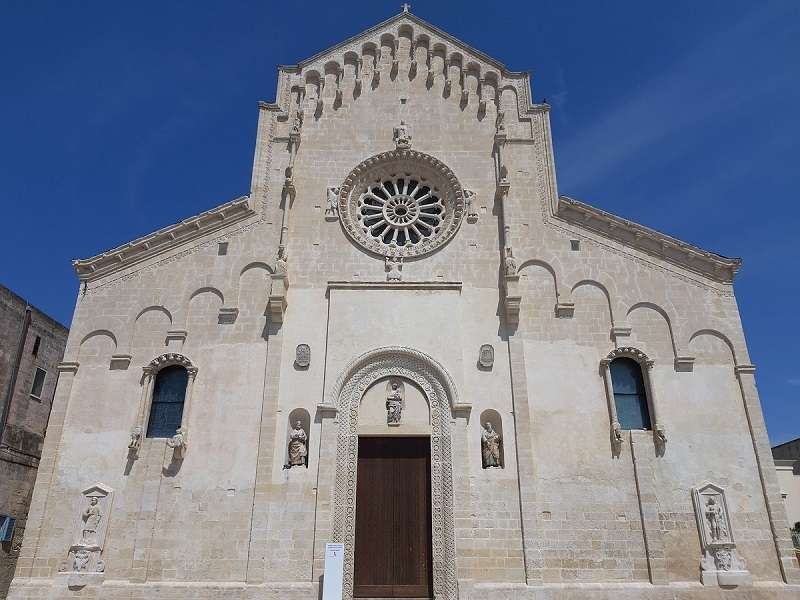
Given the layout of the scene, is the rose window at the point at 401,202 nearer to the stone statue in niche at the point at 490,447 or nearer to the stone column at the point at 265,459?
the stone column at the point at 265,459

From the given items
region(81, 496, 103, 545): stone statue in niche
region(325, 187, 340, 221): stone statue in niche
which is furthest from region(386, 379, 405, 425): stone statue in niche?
region(81, 496, 103, 545): stone statue in niche

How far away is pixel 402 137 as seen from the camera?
771 inches

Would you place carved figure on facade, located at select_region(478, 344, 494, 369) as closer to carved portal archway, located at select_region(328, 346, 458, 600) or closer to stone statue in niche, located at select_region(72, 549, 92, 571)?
carved portal archway, located at select_region(328, 346, 458, 600)

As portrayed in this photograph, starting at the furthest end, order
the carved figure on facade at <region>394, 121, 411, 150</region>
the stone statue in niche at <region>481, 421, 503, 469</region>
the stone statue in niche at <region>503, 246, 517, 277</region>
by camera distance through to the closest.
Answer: the carved figure on facade at <region>394, 121, 411, 150</region>
the stone statue in niche at <region>503, 246, 517, 277</region>
the stone statue in niche at <region>481, 421, 503, 469</region>

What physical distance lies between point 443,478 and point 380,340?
4036 millimetres

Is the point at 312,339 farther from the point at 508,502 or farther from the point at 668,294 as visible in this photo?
the point at 668,294

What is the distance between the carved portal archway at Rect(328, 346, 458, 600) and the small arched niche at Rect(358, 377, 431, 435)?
0.14m

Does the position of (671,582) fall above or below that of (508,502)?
below

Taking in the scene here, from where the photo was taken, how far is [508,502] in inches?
603

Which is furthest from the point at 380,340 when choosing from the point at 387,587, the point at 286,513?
the point at 387,587

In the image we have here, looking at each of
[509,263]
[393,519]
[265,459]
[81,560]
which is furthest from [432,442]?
[81,560]

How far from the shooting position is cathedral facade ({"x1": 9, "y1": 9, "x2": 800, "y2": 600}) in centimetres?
1485

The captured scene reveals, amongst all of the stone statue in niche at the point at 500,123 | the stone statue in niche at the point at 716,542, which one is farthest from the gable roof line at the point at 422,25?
the stone statue in niche at the point at 716,542

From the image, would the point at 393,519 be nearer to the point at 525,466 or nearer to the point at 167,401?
the point at 525,466
